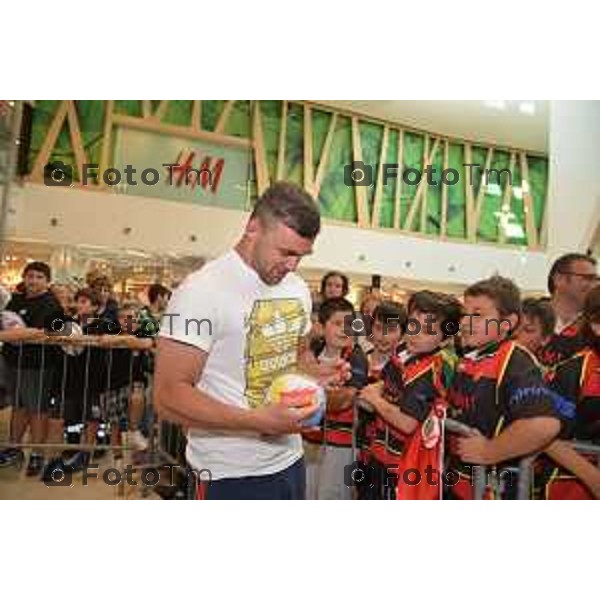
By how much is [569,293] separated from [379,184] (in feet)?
2.06

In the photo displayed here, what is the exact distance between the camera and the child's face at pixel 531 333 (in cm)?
200

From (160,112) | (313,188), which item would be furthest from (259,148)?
(160,112)

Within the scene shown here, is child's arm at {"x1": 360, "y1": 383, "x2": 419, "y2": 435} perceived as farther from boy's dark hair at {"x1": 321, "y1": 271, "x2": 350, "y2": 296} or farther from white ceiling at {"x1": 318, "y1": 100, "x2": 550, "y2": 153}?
white ceiling at {"x1": 318, "y1": 100, "x2": 550, "y2": 153}

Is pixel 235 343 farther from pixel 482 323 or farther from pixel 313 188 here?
pixel 482 323

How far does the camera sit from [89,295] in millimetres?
1983

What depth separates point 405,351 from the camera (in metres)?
2.04

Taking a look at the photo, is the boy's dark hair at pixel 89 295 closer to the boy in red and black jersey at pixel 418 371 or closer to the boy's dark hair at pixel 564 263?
the boy in red and black jersey at pixel 418 371

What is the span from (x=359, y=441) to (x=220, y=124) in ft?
3.29

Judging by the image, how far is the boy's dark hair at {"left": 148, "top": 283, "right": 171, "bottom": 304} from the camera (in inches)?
75.5

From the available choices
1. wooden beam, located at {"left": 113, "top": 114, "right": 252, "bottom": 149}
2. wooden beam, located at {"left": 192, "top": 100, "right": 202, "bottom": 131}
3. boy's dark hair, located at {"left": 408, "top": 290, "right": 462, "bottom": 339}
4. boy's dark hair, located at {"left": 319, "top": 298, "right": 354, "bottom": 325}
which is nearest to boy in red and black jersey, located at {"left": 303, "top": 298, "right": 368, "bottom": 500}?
boy's dark hair, located at {"left": 319, "top": 298, "right": 354, "bottom": 325}
